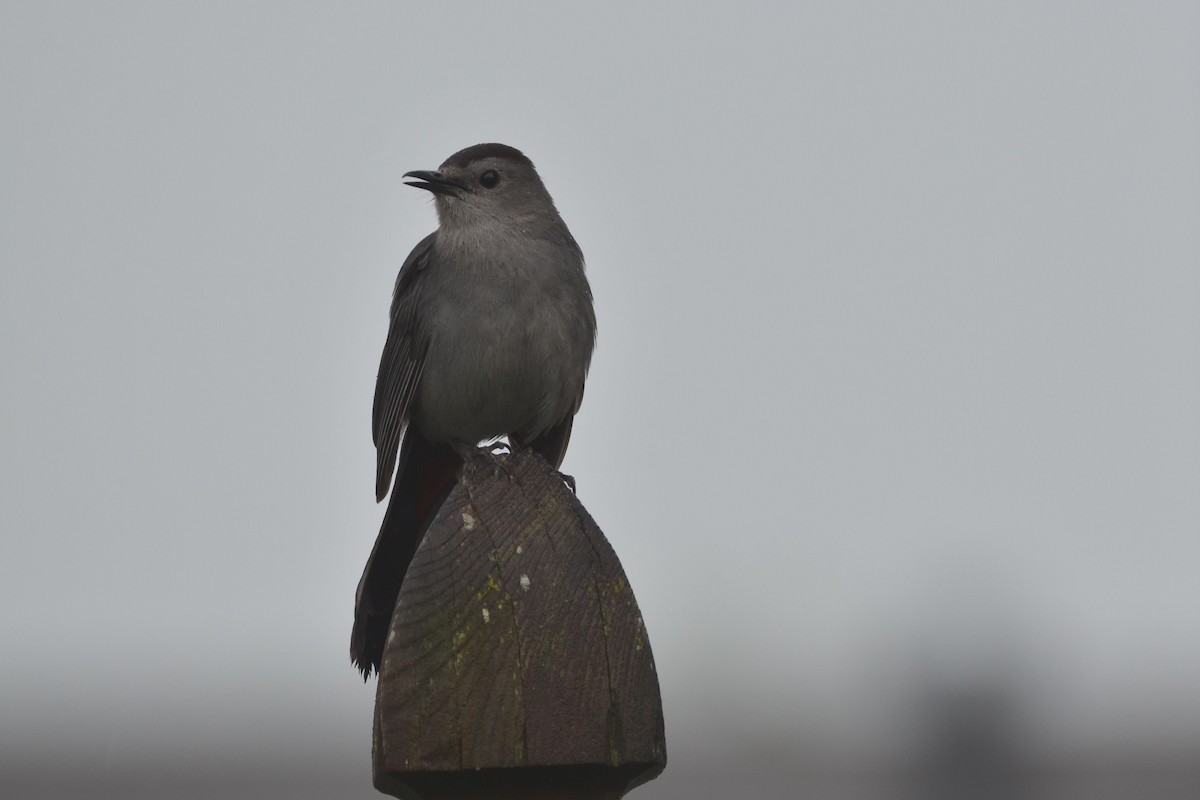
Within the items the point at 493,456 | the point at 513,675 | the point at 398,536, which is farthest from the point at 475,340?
the point at 513,675

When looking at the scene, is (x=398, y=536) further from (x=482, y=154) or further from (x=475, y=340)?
(x=482, y=154)

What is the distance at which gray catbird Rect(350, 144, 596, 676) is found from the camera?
5512mm

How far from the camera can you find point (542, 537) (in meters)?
2.97

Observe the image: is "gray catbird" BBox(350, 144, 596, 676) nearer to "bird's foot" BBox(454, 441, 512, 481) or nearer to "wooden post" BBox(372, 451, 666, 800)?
"bird's foot" BBox(454, 441, 512, 481)

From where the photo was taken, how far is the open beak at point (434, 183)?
19.7 ft

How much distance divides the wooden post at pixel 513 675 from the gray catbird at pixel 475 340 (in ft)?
7.27

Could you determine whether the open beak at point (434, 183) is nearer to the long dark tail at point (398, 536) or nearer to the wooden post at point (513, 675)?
the long dark tail at point (398, 536)

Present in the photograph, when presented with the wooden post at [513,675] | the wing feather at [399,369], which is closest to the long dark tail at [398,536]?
the wing feather at [399,369]

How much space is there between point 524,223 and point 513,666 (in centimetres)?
333

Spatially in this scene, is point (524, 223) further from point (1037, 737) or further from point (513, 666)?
point (1037, 737)

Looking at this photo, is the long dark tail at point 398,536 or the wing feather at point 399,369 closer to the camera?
the long dark tail at point 398,536

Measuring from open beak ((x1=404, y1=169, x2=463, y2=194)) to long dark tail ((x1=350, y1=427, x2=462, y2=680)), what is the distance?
87cm

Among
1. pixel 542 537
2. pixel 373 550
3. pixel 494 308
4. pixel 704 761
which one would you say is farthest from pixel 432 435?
pixel 704 761

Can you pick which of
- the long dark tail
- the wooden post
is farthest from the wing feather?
the wooden post
